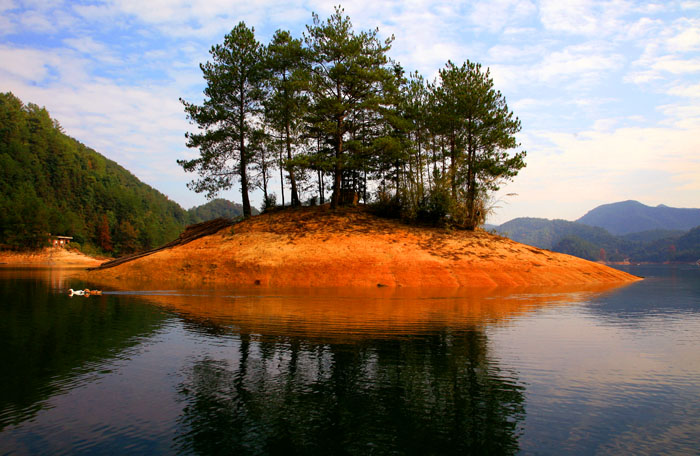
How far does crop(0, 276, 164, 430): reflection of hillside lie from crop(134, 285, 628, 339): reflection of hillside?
6.19ft

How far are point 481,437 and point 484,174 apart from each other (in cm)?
3374

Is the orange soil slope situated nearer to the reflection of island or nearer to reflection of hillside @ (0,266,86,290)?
reflection of hillside @ (0,266,86,290)

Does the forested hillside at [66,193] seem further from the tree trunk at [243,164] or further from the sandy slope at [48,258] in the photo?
the tree trunk at [243,164]

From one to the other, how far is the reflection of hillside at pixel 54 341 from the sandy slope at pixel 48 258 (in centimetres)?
7485

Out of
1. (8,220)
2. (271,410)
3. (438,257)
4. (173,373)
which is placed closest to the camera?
(271,410)

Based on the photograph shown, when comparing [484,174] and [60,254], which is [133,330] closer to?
[484,174]

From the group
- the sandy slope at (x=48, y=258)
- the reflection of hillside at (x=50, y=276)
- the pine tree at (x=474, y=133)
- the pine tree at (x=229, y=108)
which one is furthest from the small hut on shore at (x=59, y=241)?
the pine tree at (x=474, y=133)

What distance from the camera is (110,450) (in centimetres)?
510

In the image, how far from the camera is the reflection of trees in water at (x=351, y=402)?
17.3 ft

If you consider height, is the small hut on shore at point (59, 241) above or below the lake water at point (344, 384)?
above

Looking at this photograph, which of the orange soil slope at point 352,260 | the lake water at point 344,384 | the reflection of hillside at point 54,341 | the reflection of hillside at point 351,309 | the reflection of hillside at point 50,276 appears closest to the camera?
the lake water at point 344,384

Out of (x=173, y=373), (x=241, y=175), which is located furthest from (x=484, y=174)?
(x=173, y=373)

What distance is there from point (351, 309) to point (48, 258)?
3724 inches

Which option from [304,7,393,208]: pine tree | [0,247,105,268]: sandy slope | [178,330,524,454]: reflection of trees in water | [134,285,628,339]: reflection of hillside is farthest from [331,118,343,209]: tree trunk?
[0,247,105,268]: sandy slope
